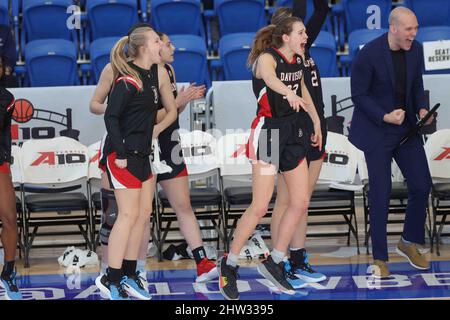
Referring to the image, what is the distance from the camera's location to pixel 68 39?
12.8m

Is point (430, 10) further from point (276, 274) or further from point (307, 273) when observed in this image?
point (276, 274)

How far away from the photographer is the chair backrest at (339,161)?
9.07m

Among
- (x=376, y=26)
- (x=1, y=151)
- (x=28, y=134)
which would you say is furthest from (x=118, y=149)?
(x=376, y=26)

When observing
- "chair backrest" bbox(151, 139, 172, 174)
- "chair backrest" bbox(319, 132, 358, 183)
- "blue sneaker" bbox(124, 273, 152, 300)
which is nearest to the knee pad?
"chair backrest" bbox(151, 139, 172, 174)

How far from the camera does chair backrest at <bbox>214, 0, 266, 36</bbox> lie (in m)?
12.6

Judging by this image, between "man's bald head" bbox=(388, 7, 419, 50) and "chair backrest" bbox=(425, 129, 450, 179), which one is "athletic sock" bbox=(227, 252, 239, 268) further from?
"chair backrest" bbox=(425, 129, 450, 179)

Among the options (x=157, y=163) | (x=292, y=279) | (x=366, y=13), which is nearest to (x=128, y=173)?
(x=157, y=163)

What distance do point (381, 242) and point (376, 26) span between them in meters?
5.24

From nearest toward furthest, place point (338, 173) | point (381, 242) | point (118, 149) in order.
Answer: point (118, 149) → point (381, 242) → point (338, 173)

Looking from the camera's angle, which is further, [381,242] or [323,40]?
[323,40]

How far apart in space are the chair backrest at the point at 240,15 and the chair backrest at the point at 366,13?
1.07m

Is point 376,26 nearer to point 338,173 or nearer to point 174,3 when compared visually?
point 174,3

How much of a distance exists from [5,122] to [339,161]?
307 centimetres

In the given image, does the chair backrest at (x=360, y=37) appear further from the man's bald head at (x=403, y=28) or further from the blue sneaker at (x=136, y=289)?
the blue sneaker at (x=136, y=289)
